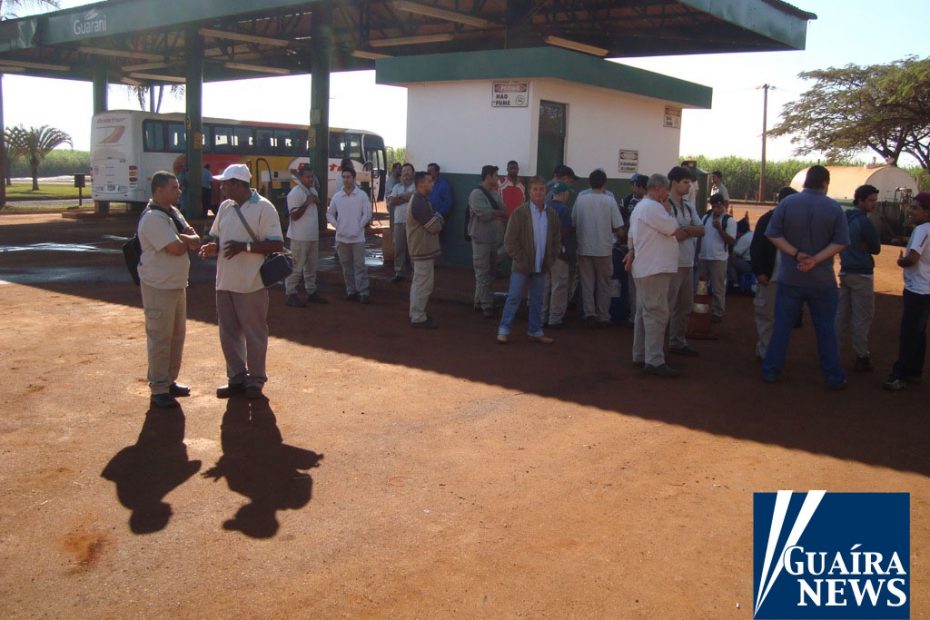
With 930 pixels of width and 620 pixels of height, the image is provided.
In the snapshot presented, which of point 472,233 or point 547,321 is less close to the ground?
point 472,233

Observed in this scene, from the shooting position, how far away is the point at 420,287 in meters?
9.69

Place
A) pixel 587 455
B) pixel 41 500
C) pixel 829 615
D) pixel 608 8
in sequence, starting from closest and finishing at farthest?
pixel 829 615 < pixel 41 500 < pixel 587 455 < pixel 608 8

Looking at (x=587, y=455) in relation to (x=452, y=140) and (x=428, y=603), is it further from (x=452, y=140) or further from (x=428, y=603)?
(x=452, y=140)

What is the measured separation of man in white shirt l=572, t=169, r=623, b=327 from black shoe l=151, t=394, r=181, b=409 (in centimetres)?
503

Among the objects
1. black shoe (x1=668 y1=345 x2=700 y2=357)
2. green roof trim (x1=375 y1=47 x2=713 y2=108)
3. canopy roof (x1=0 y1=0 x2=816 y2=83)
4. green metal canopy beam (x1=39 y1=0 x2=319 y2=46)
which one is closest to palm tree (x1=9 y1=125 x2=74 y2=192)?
canopy roof (x1=0 y1=0 x2=816 y2=83)

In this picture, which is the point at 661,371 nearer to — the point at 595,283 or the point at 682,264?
the point at 682,264

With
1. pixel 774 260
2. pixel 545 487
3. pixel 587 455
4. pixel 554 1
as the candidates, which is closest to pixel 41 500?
pixel 545 487

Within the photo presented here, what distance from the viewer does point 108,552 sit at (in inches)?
165

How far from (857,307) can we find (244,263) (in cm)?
550

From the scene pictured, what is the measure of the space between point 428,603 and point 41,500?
2.41 m

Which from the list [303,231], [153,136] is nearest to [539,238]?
[303,231]

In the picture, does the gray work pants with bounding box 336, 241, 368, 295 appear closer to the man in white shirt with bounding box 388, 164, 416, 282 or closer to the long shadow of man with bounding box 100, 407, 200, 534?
the man in white shirt with bounding box 388, 164, 416, 282

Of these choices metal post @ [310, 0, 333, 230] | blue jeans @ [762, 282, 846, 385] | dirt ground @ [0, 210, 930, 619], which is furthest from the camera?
metal post @ [310, 0, 333, 230]

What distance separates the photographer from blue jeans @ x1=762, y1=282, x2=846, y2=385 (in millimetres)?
7309
